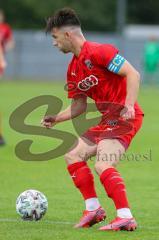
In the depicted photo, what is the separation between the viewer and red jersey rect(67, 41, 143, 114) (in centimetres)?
754

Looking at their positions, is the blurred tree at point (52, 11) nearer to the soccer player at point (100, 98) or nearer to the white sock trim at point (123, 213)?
the soccer player at point (100, 98)

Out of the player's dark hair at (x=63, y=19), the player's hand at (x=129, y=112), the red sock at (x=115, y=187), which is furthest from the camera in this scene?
the player's dark hair at (x=63, y=19)

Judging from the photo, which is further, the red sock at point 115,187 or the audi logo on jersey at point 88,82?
the audi logo on jersey at point 88,82

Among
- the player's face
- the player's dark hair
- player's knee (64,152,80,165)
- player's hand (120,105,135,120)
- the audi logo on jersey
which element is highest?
the player's dark hair

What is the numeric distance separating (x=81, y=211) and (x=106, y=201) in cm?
77

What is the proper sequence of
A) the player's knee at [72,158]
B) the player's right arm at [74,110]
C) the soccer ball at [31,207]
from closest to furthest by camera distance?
the player's knee at [72,158] → the soccer ball at [31,207] → the player's right arm at [74,110]

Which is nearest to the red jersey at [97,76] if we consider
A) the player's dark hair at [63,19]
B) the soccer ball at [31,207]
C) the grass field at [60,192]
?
the player's dark hair at [63,19]

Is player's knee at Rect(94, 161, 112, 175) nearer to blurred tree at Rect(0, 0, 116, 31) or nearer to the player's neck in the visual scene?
the player's neck

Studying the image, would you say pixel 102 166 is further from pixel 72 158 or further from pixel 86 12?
pixel 86 12

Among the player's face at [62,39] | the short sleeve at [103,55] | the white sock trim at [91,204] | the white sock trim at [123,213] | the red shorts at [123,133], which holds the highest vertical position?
the player's face at [62,39]

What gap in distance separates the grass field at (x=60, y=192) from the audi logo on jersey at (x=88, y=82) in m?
1.33

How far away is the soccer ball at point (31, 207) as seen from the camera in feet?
26.2

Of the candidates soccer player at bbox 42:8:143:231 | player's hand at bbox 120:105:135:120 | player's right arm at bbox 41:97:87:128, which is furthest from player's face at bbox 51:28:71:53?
player's hand at bbox 120:105:135:120

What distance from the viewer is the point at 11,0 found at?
170 ft
